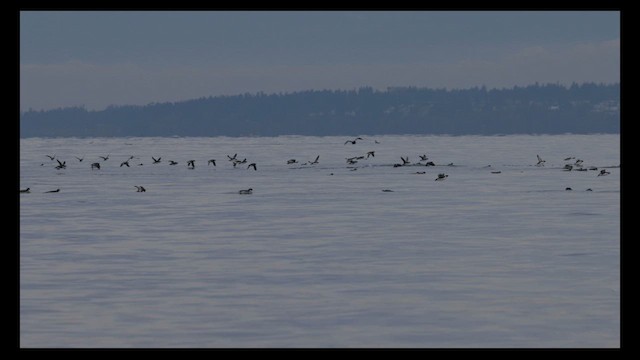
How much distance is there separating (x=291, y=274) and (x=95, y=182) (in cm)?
3035

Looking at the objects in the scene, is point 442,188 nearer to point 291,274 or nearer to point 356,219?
point 356,219

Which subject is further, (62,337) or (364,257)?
(364,257)

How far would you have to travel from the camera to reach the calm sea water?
12641 millimetres

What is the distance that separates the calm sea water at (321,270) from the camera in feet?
41.5

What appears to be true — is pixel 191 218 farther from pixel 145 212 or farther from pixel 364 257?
pixel 364 257

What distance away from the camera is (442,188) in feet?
132

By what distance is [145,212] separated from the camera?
30000mm

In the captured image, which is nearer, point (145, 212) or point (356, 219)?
point (356, 219)

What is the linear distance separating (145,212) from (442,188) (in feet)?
43.7

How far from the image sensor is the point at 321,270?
1770 centimetres
